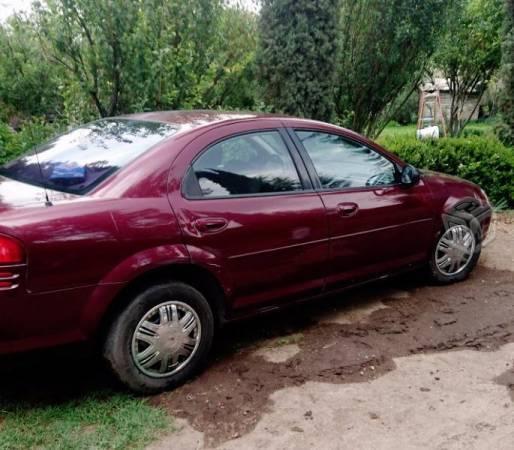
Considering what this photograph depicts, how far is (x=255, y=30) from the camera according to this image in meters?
8.41

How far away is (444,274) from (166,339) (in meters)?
2.77

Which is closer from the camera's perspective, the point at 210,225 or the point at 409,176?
the point at 210,225

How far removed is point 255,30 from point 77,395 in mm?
6622

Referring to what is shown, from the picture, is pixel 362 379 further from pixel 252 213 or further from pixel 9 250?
pixel 9 250

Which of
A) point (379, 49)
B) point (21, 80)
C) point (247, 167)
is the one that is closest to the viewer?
point (247, 167)

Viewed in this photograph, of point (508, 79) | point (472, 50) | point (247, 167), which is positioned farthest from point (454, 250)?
point (472, 50)

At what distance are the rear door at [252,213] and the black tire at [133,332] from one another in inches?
8.4

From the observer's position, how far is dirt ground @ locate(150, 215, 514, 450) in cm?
282

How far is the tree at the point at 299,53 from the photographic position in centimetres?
774

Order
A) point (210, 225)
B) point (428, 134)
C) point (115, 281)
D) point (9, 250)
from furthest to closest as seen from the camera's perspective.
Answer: point (428, 134)
point (210, 225)
point (115, 281)
point (9, 250)

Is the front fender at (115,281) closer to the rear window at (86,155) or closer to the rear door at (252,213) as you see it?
the rear door at (252,213)

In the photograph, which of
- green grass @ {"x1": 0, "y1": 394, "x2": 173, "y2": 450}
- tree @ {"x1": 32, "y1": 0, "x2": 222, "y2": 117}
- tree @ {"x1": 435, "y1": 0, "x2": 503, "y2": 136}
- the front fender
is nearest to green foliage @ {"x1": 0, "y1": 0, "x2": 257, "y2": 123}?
tree @ {"x1": 32, "y1": 0, "x2": 222, "y2": 117}

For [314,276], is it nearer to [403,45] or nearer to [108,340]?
[108,340]

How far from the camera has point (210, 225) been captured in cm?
319
